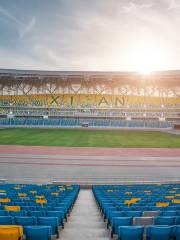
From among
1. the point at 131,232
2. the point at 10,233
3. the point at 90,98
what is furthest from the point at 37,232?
the point at 90,98

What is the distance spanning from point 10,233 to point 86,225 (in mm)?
3306

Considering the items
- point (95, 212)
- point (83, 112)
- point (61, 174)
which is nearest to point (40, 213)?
point (95, 212)

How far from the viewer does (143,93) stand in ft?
255

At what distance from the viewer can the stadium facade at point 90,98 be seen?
216ft

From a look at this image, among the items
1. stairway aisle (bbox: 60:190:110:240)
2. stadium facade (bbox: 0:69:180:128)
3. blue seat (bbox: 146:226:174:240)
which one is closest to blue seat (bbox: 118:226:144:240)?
blue seat (bbox: 146:226:174:240)

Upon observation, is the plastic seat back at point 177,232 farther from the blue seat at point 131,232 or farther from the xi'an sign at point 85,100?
the xi'an sign at point 85,100

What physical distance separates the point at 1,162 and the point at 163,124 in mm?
51948

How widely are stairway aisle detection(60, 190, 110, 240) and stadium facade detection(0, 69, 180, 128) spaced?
55.3m

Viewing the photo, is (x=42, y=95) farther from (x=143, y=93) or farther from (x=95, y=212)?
(x=95, y=212)

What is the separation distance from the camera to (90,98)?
251 feet

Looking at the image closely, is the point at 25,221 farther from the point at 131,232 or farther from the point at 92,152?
the point at 92,152

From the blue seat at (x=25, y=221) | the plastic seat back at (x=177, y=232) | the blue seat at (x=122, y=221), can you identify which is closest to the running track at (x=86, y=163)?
the blue seat at (x=122, y=221)

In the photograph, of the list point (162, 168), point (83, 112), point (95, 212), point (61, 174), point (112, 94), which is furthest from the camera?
point (112, 94)

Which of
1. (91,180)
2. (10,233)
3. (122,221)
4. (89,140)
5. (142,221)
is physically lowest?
(89,140)
